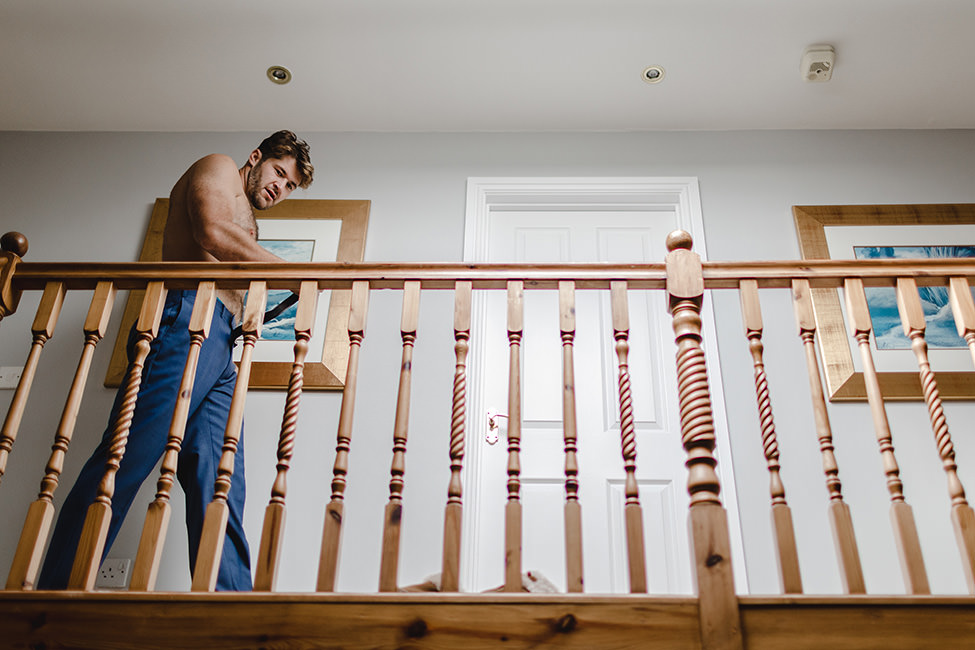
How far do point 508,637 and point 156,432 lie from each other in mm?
1086

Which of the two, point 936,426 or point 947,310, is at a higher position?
point 947,310

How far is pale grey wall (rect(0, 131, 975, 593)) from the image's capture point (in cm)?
263

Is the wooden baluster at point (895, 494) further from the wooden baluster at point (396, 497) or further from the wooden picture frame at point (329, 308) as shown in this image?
the wooden picture frame at point (329, 308)

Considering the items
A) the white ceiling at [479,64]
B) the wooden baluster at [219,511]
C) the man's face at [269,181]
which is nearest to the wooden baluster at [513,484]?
the wooden baluster at [219,511]

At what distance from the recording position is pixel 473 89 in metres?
3.33

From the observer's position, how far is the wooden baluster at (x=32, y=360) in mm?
1663

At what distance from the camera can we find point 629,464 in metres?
1.56

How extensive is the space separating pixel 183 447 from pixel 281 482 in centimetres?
73

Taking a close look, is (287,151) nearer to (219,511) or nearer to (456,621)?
(219,511)

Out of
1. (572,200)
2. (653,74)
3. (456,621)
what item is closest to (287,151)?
(572,200)

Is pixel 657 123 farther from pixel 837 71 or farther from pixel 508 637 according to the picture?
pixel 508 637

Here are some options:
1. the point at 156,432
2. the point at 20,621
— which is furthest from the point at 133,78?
the point at 20,621

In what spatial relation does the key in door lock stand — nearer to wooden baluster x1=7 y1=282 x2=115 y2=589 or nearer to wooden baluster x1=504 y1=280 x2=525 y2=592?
wooden baluster x1=504 y1=280 x2=525 y2=592

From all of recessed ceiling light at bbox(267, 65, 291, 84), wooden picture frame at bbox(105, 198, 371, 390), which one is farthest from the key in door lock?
recessed ceiling light at bbox(267, 65, 291, 84)
